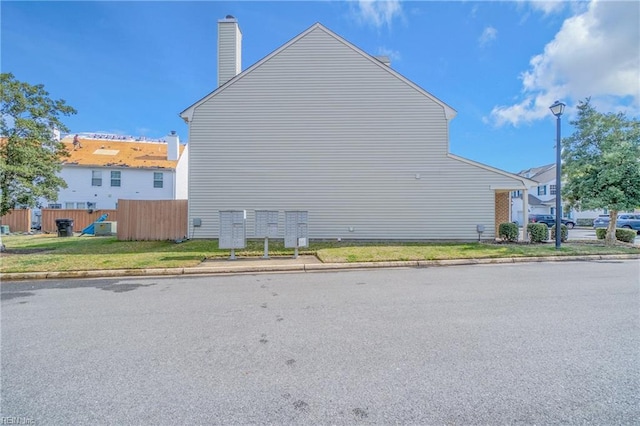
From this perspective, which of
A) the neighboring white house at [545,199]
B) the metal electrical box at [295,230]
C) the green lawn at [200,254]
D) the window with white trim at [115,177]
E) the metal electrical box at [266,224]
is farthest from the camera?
the neighboring white house at [545,199]

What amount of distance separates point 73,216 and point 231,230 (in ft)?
66.2

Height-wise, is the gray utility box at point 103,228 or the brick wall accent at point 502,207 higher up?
the brick wall accent at point 502,207

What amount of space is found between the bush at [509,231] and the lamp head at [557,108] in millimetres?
4756

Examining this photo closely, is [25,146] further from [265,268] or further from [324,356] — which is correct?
[324,356]

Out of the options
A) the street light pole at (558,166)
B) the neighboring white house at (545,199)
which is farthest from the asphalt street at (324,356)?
the neighboring white house at (545,199)

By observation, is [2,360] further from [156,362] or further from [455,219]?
[455,219]

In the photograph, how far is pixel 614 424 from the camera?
2320 millimetres

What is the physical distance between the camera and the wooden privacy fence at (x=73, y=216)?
22281mm

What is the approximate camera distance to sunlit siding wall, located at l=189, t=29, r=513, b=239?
45.0 ft

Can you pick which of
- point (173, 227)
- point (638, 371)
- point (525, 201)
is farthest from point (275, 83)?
point (638, 371)

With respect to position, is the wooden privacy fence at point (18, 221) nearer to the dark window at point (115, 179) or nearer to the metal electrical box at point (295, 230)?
the dark window at point (115, 179)

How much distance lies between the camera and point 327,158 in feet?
45.2

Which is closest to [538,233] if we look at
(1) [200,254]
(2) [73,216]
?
(1) [200,254]

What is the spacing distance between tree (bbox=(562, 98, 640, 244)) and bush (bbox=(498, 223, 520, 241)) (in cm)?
330
